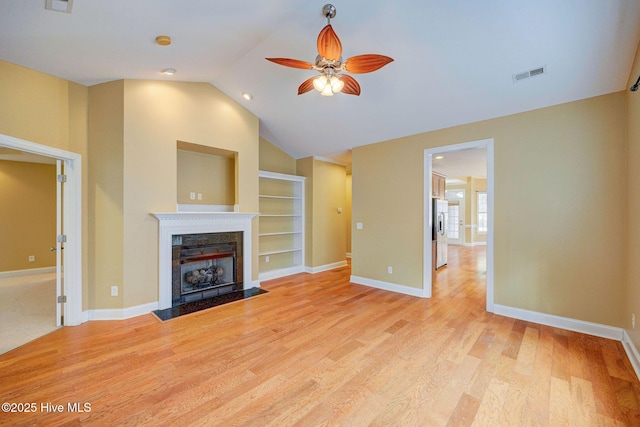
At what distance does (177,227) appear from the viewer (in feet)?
12.8

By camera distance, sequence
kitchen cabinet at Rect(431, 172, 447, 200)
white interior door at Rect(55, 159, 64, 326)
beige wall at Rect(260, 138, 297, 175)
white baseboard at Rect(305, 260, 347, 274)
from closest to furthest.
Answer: white interior door at Rect(55, 159, 64, 326) → kitchen cabinet at Rect(431, 172, 447, 200) → beige wall at Rect(260, 138, 297, 175) → white baseboard at Rect(305, 260, 347, 274)

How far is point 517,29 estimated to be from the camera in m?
2.44

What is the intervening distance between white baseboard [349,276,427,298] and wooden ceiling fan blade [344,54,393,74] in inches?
135

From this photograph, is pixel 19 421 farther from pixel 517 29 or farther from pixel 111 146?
pixel 517 29

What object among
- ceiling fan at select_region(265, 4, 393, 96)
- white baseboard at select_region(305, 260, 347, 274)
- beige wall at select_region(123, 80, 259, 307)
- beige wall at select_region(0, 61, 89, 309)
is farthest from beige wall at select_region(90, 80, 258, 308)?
white baseboard at select_region(305, 260, 347, 274)

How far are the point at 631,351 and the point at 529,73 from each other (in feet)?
9.46

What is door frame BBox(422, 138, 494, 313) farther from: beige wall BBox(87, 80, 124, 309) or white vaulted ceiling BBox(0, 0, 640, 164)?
beige wall BBox(87, 80, 124, 309)

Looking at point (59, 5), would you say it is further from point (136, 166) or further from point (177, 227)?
point (177, 227)

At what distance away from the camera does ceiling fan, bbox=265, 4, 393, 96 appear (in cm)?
212

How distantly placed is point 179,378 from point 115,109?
336 centimetres

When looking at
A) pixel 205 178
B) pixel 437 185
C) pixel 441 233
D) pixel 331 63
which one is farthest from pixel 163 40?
pixel 441 233

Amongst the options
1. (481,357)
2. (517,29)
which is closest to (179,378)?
(481,357)

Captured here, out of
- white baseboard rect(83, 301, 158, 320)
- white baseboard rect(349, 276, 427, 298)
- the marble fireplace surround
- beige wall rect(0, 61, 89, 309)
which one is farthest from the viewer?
white baseboard rect(349, 276, 427, 298)

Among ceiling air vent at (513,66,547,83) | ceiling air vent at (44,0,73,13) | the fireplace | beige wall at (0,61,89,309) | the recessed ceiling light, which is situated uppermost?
the recessed ceiling light
